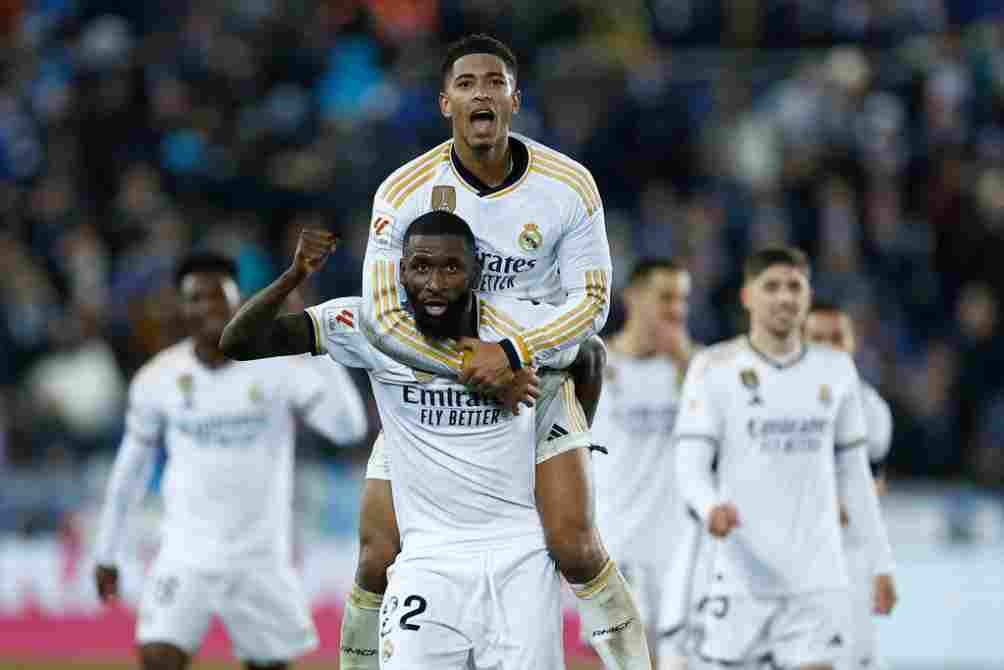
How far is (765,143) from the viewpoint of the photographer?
16531 mm

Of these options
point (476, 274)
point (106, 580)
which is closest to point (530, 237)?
point (476, 274)

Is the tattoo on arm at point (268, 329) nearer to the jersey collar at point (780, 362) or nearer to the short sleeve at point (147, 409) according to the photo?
the jersey collar at point (780, 362)

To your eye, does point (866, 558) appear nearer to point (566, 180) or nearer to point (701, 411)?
point (701, 411)

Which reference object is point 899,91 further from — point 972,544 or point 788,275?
point 788,275

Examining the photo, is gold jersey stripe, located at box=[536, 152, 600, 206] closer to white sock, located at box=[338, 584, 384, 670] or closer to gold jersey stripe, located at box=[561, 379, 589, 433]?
gold jersey stripe, located at box=[561, 379, 589, 433]

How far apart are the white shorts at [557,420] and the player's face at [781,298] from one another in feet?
7.86

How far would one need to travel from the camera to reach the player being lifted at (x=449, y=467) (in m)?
6.28

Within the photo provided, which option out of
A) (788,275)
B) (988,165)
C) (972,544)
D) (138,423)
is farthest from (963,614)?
(138,423)

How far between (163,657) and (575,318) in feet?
12.9

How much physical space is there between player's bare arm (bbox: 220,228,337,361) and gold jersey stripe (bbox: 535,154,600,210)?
0.81 m

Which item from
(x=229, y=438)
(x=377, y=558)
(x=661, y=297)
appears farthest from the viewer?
(x=661, y=297)

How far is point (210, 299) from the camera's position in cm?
957

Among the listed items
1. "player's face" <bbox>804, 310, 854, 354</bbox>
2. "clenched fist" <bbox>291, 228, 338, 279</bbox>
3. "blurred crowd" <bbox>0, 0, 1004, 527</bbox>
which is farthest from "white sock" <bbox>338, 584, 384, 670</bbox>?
"blurred crowd" <bbox>0, 0, 1004, 527</bbox>

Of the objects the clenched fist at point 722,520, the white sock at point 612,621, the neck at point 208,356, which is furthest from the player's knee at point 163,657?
the white sock at point 612,621
